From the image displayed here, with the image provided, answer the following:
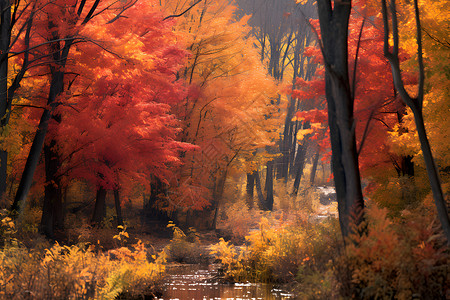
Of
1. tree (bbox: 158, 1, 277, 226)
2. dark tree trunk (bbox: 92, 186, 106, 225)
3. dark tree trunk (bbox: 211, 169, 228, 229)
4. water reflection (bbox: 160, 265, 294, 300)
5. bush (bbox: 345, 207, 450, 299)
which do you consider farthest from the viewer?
dark tree trunk (bbox: 211, 169, 228, 229)

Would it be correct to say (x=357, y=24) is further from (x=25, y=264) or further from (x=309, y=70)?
(x=309, y=70)

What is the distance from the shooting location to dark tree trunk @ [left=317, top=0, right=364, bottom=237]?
7027mm

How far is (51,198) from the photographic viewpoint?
16516 millimetres

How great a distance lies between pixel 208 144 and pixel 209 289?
36.0ft

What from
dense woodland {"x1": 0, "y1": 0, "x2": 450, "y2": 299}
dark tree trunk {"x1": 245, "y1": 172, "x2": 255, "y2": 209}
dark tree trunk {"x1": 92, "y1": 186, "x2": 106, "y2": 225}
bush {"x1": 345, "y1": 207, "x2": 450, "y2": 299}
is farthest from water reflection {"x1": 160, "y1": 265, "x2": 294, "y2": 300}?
dark tree trunk {"x1": 245, "y1": 172, "x2": 255, "y2": 209}

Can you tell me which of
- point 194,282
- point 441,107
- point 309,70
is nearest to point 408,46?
point 441,107

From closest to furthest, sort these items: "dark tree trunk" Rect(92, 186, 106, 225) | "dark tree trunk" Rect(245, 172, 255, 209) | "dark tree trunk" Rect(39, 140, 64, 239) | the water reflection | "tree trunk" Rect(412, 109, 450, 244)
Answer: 1. "tree trunk" Rect(412, 109, 450, 244)
2. the water reflection
3. "dark tree trunk" Rect(39, 140, 64, 239)
4. "dark tree trunk" Rect(92, 186, 106, 225)
5. "dark tree trunk" Rect(245, 172, 255, 209)

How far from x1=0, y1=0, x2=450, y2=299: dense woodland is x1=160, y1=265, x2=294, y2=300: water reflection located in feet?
1.75

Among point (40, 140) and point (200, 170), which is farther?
point (200, 170)

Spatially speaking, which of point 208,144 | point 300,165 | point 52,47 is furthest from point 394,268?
point 300,165

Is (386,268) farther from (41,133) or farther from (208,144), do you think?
(208,144)

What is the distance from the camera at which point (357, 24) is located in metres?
15.0

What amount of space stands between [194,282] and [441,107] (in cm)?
679

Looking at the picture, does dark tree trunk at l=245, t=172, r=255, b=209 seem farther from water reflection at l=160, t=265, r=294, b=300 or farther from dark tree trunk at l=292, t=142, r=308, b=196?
water reflection at l=160, t=265, r=294, b=300
